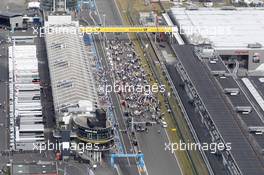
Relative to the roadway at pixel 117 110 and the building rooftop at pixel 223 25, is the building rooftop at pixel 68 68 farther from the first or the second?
the building rooftop at pixel 223 25

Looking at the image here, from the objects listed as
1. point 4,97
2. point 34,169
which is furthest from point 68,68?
point 34,169

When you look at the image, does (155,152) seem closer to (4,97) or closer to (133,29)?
(4,97)

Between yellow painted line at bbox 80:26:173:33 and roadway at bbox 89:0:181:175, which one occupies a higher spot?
yellow painted line at bbox 80:26:173:33

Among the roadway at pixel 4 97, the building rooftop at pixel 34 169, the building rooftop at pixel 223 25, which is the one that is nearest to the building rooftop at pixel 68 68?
the roadway at pixel 4 97

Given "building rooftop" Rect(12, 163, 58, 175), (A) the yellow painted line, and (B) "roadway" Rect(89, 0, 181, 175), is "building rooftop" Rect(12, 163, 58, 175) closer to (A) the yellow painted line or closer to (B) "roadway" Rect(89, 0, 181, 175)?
(B) "roadway" Rect(89, 0, 181, 175)

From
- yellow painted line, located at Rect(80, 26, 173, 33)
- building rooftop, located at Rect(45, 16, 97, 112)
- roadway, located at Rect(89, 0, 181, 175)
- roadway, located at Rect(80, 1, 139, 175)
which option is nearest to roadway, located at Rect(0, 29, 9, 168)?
building rooftop, located at Rect(45, 16, 97, 112)

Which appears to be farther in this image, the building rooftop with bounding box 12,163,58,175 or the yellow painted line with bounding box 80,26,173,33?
the yellow painted line with bounding box 80,26,173,33

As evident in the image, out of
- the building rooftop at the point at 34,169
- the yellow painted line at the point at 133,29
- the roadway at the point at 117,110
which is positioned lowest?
the building rooftop at the point at 34,169

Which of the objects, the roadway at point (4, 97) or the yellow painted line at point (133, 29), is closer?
the roadway at point (4, 97)

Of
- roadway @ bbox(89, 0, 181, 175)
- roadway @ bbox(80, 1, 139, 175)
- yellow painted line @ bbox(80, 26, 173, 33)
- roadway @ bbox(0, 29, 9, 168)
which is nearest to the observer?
roadway @ bbox(80, 1, 139, 175)
